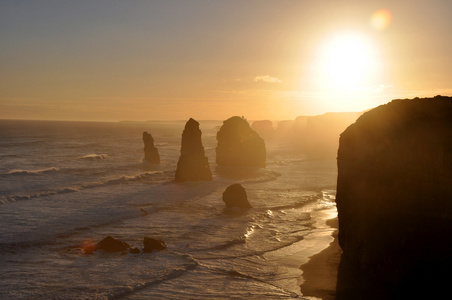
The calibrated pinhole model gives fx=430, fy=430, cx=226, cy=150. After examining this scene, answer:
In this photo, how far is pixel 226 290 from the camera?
66.4 feet

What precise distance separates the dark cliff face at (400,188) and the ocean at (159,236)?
4.75 meters

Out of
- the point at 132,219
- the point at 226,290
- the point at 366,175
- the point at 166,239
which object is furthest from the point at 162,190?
the point at 366,175

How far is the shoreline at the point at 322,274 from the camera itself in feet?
63.6

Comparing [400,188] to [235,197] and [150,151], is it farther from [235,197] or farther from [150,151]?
[150,151]

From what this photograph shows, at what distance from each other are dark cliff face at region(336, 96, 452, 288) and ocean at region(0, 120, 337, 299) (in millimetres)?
4749

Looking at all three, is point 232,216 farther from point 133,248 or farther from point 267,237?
point 133,248

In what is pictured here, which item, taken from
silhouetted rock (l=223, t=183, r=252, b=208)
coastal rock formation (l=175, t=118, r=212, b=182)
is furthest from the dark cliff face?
coastal rock formation (l=175, t=118, r=212, b=182)

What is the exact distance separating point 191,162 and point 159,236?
27123mm

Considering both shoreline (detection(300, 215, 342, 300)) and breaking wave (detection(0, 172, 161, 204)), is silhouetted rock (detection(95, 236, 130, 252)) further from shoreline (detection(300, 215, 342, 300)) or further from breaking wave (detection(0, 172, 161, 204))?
breaking wave (detection(0, 172, 161, 204))

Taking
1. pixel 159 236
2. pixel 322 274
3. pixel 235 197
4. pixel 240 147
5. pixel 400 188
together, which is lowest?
pixel 159 236

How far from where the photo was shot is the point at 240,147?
7562 centimetres

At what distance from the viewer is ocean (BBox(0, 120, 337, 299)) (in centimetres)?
2056

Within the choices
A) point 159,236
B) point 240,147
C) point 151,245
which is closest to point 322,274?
point 151,245

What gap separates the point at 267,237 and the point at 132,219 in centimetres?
1152
